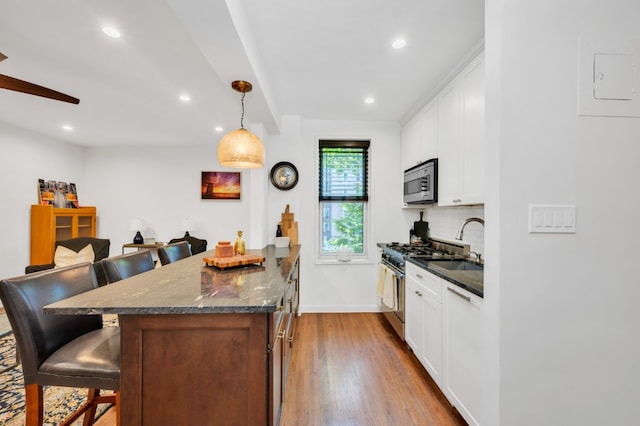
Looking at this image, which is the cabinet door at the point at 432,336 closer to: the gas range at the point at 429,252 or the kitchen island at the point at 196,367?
the gas range at the point at 429,252

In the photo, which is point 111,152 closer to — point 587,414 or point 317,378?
point 317,378

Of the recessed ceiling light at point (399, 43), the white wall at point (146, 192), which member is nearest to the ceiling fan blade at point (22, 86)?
the recessed ceiling light at point (399, 43)

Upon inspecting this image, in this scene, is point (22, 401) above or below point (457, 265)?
below

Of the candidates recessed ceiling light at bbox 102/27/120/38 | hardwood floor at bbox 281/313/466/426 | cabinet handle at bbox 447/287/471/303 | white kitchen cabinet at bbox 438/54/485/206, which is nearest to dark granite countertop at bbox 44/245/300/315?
hardwood floor at bbox 281/313/466/426

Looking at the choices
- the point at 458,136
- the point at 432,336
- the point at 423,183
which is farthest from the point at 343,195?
the point at 432,336

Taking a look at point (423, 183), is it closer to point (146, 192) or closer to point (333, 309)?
point (333, 309)

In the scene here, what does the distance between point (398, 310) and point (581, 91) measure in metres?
2.22

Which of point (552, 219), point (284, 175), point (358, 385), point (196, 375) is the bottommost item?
point (358, 385)

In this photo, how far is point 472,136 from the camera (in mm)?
2078

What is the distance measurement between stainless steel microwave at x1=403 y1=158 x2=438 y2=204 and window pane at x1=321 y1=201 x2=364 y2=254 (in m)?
0.77

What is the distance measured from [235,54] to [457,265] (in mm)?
2316

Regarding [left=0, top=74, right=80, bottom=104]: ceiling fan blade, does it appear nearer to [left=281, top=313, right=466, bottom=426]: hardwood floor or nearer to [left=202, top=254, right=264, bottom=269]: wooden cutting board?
[left=202, top=254, right=264, bottom=269]: wooden cutting board

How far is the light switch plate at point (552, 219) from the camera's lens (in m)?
1.22

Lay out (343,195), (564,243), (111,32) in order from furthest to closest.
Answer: (343,195)
(111,32)
(564,243)
